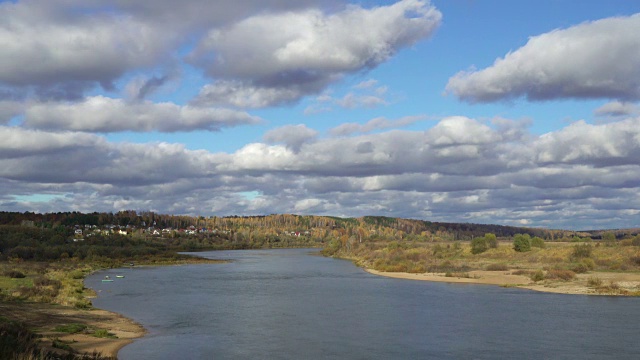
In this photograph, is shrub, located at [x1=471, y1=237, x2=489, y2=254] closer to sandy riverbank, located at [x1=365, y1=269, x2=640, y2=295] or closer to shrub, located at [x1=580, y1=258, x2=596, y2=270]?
sandy riverbank, located at [x1=365, y1=269, x2=640, y2=295]

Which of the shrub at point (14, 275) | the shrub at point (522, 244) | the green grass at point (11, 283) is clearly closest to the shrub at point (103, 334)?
the green grass at point (11, 283)

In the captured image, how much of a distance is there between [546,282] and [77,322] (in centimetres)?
5474

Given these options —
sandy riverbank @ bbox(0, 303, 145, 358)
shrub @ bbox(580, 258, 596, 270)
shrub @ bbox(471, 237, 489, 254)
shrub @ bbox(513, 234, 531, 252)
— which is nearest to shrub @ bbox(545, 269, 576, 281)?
shrub @ bbox(580, 258, 596, 270)

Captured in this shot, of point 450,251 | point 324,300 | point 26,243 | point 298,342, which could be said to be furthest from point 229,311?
point 26,243

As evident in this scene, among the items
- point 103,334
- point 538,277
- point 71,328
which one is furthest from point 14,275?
point 538,277

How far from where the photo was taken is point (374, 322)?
42.7 metres

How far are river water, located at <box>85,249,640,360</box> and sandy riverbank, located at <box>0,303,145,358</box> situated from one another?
3.74 ft

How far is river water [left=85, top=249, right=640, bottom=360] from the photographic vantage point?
106 ft

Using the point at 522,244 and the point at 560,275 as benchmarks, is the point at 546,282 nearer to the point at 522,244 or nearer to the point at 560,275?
the point at 560,275

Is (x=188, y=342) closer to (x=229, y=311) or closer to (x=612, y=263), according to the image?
(x=229, y=311)

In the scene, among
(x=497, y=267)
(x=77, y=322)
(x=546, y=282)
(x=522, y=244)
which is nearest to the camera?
(x=77, y=322)

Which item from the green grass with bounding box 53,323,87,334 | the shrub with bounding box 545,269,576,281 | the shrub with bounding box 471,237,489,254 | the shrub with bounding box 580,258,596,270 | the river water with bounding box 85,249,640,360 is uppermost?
the shrub with bounding box 471,237,489,254

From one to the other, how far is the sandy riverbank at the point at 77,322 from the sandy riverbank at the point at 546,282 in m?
47.3

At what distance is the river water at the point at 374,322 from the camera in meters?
32.2
